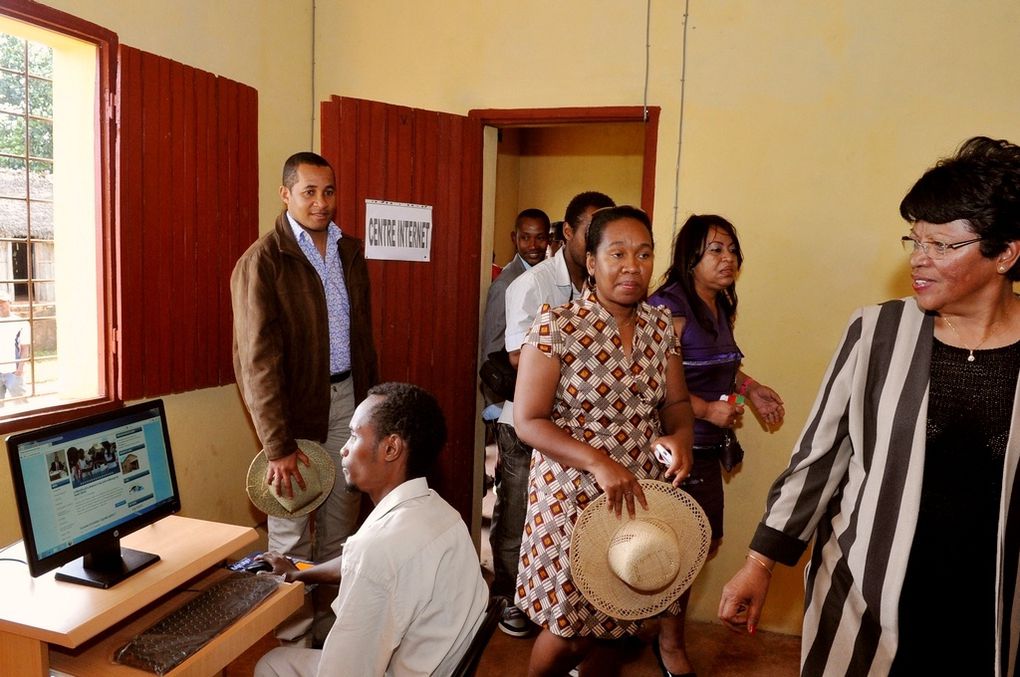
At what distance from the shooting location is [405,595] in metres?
1.48

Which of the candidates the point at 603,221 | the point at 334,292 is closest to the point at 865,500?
the point at 603,221

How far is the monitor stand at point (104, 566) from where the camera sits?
1.69 meters

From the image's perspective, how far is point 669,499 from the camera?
202 centimetres

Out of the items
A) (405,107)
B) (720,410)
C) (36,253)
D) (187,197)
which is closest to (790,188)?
(720,410)

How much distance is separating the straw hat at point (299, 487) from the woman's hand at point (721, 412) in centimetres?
139

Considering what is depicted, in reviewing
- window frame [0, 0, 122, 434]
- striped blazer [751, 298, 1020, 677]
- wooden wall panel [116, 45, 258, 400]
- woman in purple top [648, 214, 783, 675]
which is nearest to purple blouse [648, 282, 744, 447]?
woman in purple top [648, 214, 783, 675]

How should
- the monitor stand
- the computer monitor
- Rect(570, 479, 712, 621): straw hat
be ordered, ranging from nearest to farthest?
1. the computer monitor
2. the monitor stand
3. Rect(570, 479, 712, 621): straw hat

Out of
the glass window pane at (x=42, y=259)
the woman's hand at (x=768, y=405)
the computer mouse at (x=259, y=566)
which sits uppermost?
the glass window pane at (x=42, y=259)

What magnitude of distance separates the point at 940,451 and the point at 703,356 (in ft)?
4.19

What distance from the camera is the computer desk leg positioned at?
4.96ft

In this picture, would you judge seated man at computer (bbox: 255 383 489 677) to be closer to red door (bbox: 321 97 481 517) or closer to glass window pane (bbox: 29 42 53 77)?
red door (bbox: 321 97 481 517)

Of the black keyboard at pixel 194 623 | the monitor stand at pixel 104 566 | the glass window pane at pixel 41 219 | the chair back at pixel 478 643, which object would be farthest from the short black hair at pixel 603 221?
the glass window pane at pixel 41 219

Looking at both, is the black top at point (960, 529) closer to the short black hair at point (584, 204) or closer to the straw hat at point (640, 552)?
the straw hat at point (640, 552)

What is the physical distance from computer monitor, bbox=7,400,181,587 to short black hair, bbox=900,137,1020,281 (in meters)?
1.84
